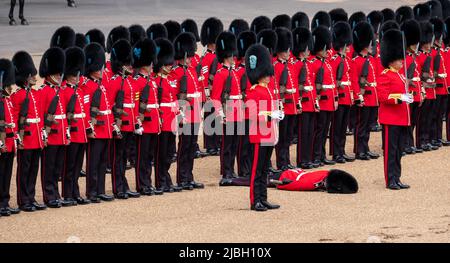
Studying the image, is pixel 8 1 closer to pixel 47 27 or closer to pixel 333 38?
pixel 47 27

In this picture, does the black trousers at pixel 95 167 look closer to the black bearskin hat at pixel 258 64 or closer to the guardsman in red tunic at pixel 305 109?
the black bearskin hat at pixel 258 64

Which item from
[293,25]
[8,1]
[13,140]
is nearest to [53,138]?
[13,140]

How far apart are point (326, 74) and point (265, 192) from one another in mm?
3009

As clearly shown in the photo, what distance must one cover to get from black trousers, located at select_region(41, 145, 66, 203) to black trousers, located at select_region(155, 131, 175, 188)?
1.03m

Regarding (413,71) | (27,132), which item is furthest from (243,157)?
(27,132)

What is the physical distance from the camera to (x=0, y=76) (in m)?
12.5

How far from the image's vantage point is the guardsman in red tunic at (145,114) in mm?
13336

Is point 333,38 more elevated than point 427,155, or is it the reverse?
point 333,38

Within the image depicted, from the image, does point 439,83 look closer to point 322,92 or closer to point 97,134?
point 322,92

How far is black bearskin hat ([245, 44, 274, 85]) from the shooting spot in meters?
12.4

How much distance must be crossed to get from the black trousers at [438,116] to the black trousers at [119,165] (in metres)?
4.11

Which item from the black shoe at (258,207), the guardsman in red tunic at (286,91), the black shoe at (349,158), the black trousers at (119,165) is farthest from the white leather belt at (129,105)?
the black shoe at (349,158)

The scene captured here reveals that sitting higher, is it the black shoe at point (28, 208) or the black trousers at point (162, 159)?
the black trousers at point (162, 159)

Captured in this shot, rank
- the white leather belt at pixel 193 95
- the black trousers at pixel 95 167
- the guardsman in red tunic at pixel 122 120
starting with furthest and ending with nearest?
the white leather belt at pixel 193 95, the guardsman in red tunic at pixel 122 120, the black trousers at pixel 95 167
